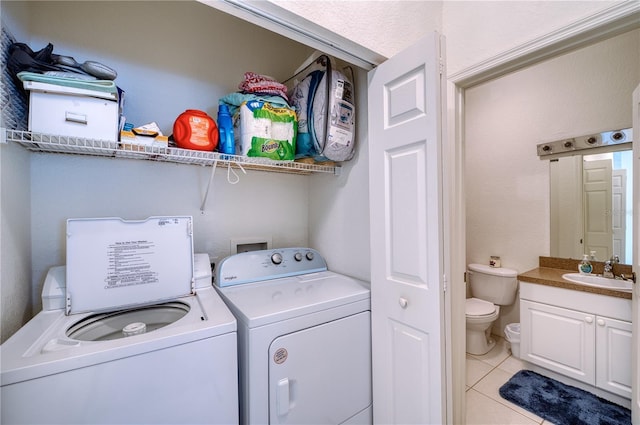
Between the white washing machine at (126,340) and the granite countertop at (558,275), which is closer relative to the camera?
the white washing machine at (126,340)

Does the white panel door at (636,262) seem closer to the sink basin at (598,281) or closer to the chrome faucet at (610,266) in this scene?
the sink basin at (598,281)

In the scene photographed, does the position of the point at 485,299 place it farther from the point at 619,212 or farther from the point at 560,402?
the point at 619,212

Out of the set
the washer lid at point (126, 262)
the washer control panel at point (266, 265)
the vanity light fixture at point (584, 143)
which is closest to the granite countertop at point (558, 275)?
the vanity light fixture at point (584, 143)

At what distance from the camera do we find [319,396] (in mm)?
1217

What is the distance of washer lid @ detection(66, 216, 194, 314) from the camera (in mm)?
1140

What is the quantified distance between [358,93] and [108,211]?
166 centimetres

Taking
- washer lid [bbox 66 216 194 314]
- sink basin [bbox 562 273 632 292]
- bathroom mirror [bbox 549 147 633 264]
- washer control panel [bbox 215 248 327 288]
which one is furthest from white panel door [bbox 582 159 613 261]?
washer lid [bbox 66 216 194 314]

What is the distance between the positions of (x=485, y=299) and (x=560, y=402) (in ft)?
3.45

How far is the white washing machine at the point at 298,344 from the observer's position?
42.0 inches

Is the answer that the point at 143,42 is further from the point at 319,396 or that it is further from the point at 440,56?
the point at 319,396

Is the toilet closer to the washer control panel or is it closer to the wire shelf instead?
the washer control panel

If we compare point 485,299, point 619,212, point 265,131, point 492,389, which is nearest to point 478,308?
point 485,299

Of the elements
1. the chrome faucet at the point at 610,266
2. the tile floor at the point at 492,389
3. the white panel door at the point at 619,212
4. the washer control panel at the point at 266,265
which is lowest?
the tile floor at the point at 492,389

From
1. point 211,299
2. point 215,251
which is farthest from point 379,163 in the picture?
point 215,251
